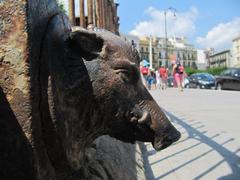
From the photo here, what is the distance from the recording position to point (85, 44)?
1.38m

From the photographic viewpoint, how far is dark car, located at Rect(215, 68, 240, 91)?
91.5 feet

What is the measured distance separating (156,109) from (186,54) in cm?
11234

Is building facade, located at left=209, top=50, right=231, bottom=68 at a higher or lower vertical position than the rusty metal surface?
higher

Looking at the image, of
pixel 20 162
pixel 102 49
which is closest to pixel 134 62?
pixel 102 49

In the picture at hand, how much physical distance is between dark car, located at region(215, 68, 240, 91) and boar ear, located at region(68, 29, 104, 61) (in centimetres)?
2714

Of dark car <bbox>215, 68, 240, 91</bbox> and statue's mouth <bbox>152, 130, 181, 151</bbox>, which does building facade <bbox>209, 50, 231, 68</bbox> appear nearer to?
dark car <bbox>215, 68, 240, 91</bbox>

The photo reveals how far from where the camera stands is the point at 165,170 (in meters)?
4.41

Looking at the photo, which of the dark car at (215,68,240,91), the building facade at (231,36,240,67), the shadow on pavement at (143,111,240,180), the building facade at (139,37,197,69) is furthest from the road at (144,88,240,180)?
the building facade at (231,36,240,67)

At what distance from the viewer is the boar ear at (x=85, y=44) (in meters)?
1.37

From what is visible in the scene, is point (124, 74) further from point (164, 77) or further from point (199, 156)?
point (164, 77)

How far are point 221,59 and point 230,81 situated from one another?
98.0 m

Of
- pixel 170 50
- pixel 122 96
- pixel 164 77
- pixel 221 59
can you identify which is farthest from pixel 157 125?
pixel 221 59

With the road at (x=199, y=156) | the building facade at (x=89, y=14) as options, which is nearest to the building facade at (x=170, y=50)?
the road at (x=199, y=156)

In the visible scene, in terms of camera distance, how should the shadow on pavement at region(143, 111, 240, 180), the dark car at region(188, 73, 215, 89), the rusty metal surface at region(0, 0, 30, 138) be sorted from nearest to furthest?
1. the rusty metal surface at region(0, 0, 30, 138)
2. the shadow on pavement at region(143, 111, 240, 180)
3. the dark car at region(188, 73, 215, 89)
